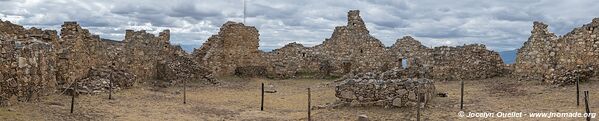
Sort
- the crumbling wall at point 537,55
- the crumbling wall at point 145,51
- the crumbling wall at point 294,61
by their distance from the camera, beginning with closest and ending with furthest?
1. the crumbling wall at point 537,55
2. the crumbling wall at point 145,51
3. the crumbling wall at point 294,61

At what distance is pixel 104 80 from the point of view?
2053 cm

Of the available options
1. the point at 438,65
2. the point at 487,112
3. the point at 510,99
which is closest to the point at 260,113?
the point at 487,112

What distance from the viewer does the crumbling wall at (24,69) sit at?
14531mm

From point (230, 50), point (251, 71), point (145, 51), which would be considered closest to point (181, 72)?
point (145, 51)

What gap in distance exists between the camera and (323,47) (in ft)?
100

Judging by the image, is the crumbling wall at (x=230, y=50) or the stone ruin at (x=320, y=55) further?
the crumbling wall at (x=230, y=50)

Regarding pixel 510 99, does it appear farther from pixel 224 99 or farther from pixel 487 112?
pixel 224 99

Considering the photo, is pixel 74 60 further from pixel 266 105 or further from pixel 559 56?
pixel 559 56

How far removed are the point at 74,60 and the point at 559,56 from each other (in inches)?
676

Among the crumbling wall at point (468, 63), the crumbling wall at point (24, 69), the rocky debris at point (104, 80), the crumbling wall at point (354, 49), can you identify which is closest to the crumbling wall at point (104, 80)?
the rocky debris at point (104, 80)

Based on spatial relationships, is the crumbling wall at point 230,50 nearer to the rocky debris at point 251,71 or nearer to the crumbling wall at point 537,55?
the rocky debris at point 251,71

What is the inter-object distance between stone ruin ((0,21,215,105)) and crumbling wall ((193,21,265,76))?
1.29 m

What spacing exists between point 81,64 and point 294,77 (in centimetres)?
1174

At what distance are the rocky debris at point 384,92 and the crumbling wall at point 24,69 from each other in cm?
805
